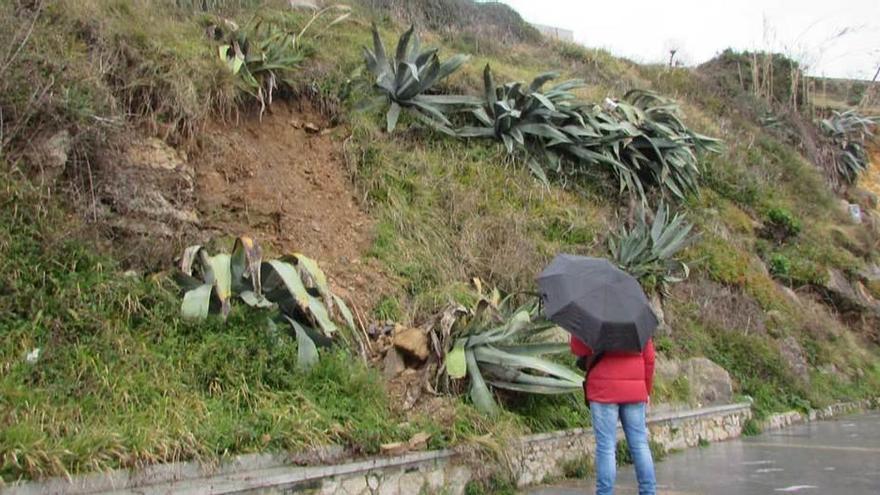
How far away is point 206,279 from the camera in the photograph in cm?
641

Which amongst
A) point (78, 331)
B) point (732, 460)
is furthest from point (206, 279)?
point (732, 460)

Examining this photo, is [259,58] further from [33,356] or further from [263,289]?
[33,356]

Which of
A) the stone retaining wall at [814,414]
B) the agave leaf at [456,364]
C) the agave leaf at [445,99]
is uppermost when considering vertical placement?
the agave leaf at [445,99]

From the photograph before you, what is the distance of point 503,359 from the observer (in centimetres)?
700

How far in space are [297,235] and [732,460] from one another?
5.00 metres

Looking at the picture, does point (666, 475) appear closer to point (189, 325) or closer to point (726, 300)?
point (189, 325)

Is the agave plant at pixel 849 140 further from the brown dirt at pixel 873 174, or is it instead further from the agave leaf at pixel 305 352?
the agave leaf at pixel 305 352

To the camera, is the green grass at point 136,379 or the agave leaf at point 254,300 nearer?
the green grass at point 136,379

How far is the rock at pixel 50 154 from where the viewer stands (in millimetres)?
6516

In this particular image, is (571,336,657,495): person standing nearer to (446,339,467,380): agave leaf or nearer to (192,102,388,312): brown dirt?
(446,339,467,380): agave leaf

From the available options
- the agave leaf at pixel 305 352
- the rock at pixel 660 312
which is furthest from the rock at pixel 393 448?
the rock at pixel 660 312

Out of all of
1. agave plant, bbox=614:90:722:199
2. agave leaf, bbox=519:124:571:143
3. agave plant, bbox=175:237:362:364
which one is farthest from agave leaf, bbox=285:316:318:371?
agave plant, bbox=614:90:722:199

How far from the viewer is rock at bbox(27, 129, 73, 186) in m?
6.52

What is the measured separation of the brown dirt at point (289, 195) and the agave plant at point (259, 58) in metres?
0.35
